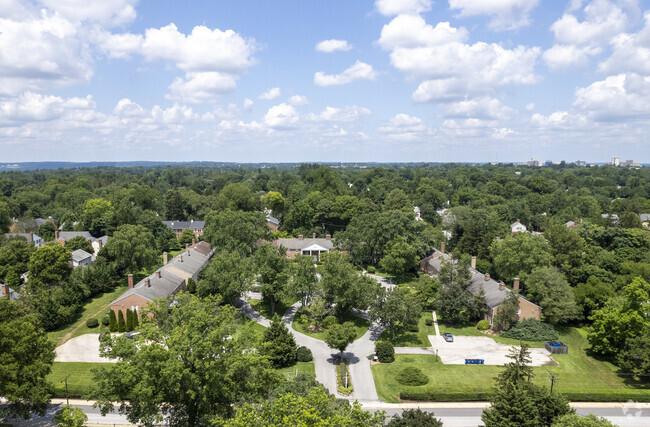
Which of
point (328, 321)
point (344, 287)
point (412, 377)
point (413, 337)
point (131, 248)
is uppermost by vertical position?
point (131, 248)

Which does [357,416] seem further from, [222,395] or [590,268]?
[590,268]

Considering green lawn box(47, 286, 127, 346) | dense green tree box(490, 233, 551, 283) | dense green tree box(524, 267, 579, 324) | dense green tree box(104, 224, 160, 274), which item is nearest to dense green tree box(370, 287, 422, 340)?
dense green tree box(524, 267, 579, 324)

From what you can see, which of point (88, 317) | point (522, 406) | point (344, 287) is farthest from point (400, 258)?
point (88, 317)

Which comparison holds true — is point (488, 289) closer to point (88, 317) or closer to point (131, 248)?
point (131, 248)

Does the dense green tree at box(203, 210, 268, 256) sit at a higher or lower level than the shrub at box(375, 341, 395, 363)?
higher

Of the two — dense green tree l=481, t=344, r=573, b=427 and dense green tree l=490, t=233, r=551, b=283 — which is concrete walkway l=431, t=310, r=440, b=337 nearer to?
dense green tree l=490, t=233, r=551, b=283

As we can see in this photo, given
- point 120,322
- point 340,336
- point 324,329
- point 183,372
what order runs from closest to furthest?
point 183,372
point 340,336
point 120,322
point 324,329
